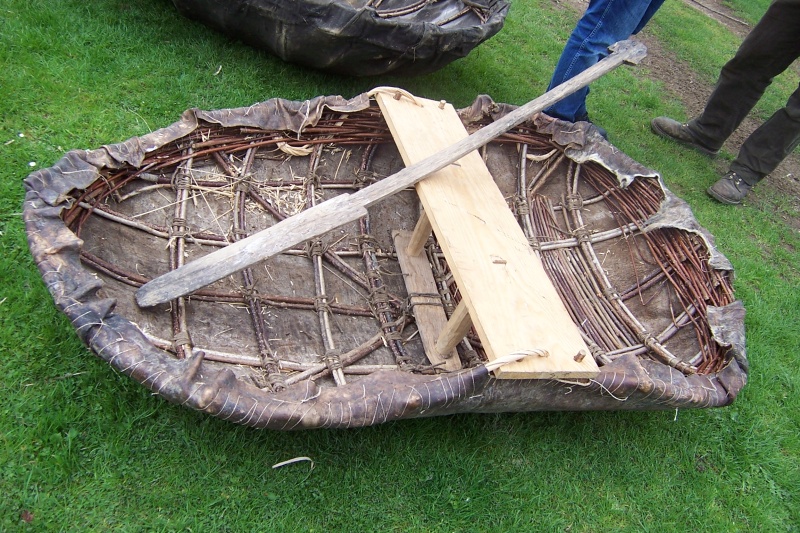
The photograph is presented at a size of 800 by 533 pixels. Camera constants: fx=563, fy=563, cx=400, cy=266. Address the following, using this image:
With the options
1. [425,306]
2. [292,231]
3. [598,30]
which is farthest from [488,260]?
[598,30]

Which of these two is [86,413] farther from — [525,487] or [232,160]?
[525,487]

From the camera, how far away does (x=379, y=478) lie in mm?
2145

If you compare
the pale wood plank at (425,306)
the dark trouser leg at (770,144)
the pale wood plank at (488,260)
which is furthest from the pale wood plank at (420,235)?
the dark trouser leg at (770,144)

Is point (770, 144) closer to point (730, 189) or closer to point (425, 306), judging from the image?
point (730, 189)

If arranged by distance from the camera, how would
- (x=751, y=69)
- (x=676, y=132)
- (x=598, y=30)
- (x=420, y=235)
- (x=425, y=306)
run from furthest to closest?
(x=676, y=132) → (x=751, y=69) → (x=598, y=30) → (x=420, y=235) → (x=425, y=306)

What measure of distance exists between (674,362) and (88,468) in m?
2.45

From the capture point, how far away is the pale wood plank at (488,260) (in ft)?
6.59

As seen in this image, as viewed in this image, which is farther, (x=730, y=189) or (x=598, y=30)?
(x=730, y=189)

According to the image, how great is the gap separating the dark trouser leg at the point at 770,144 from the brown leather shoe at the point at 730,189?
0.20 feet

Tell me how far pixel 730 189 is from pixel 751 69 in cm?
93

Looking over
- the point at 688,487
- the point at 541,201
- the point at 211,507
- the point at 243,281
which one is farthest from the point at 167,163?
the point at 688,487

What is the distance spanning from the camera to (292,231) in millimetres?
2131

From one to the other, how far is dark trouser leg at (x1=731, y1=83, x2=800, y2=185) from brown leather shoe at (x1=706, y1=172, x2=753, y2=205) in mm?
60

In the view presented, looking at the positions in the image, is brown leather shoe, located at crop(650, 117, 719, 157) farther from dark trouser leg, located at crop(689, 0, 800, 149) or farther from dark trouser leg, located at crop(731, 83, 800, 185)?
dark trouser leg, located at crop(731, 83, 800, 185)
